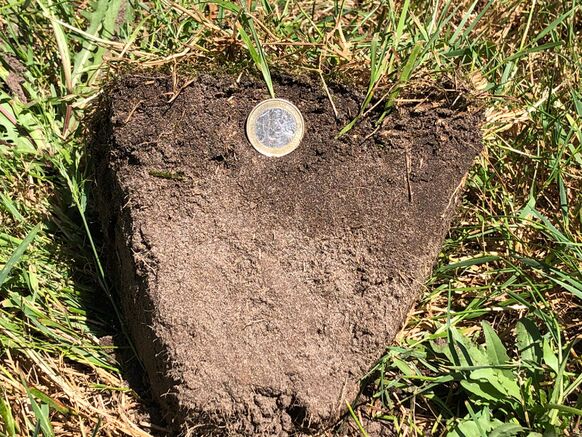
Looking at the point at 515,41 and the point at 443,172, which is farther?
the point at 515,41

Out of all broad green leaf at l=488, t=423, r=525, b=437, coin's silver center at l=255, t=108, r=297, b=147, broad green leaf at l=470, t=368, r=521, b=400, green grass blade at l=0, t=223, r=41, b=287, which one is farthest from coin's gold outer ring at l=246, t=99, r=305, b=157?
broad green leaf at l=488, t=423, r=525, b=437

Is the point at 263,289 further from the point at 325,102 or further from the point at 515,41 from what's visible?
the point at 515,41

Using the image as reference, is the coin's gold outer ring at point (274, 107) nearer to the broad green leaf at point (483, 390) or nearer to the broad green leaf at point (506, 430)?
the broad green leaf at point (483, 390)

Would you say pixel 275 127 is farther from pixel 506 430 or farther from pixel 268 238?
pixel 506 430

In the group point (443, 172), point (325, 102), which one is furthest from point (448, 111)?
point (325, 102)

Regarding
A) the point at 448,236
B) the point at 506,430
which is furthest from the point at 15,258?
the point at 506,430

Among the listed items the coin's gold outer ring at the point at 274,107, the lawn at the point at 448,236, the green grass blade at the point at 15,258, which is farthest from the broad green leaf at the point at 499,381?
the green grass blade at the point at 15,258

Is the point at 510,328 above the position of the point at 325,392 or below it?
below

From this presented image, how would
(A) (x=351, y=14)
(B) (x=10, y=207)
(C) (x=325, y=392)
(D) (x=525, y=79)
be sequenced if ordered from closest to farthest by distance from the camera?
(C) (x=325, y=392), (B) (x=10, y=207), (D) (x=525, y=79), (A) (x=351, y=14)
